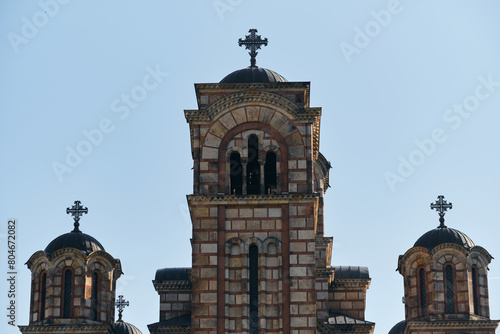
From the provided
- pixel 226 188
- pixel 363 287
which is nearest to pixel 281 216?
pixel 226 188

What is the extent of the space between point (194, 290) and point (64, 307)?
24.1 feet

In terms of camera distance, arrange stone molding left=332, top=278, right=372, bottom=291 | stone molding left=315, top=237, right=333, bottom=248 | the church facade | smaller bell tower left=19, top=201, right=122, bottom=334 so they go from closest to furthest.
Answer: the church facade → smaller bell tower left=19, top=201, right=122, bottom=334 → stone molding left=332, top=278, right=372, bottom=291 → stone molding left=315, top=237, right=333, bottom=248

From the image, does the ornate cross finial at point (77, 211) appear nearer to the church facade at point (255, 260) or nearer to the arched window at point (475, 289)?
the church facade at point (255, 260)

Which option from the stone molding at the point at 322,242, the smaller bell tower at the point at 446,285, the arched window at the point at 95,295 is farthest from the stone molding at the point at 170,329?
the smaller bell tower at the point at 446,285

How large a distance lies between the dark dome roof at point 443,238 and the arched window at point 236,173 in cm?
905

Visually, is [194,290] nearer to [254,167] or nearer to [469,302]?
[254,167]

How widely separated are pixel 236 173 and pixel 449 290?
34.2 feet

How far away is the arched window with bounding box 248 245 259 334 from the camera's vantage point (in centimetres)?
4800

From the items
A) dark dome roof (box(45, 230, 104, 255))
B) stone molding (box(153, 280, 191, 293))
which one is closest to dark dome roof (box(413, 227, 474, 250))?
stone molding (box(153, 280, 191, 293))

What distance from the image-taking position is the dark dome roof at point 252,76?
168ft

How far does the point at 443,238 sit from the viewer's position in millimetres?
54656

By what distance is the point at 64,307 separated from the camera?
53250 mm

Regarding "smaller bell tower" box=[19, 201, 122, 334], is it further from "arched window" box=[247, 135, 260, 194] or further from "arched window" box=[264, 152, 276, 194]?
"arched window" box=[264, 152, 276, 194]

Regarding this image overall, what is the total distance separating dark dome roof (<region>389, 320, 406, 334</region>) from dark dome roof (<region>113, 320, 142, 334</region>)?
10643mm
